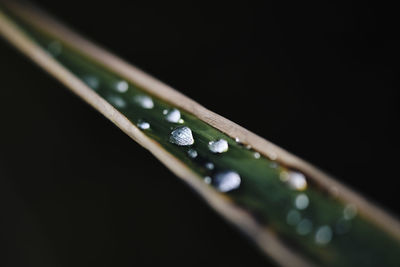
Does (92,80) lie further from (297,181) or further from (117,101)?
(297,181)

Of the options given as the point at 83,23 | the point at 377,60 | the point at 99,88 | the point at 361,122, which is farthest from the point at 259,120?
the point at 83,23

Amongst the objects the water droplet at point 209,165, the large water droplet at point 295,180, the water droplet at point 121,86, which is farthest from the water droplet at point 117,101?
the large water droplet at point 295,180

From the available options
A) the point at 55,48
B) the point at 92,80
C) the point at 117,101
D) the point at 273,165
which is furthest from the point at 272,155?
the point at 55,48

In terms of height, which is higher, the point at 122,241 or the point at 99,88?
the point at 99,88

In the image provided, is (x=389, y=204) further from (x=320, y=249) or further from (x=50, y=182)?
(x=50, y=182)

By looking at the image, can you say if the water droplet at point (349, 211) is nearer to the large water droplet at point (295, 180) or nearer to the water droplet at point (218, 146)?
the large water droplet at point (295, 180)

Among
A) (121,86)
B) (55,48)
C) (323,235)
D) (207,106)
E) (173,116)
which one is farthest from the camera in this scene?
(207,106)

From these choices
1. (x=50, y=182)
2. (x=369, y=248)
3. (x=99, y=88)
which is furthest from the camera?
(x=50, y=182)
